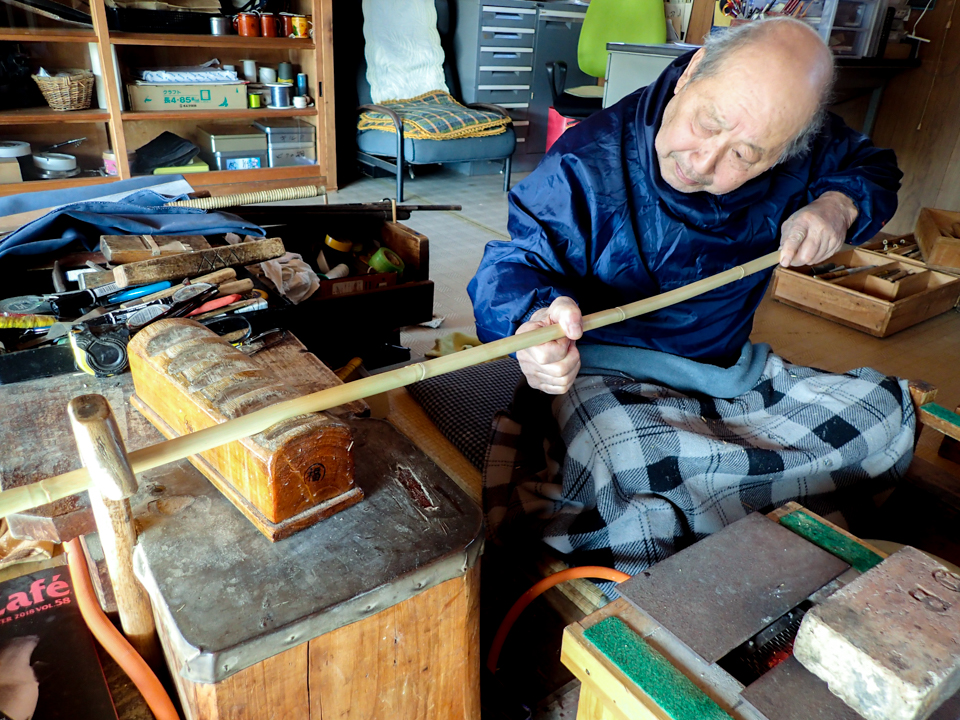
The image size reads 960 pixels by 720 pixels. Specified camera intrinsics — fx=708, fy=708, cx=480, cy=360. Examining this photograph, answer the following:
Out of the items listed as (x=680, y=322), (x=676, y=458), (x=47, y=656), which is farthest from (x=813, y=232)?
(x=47, y=656)

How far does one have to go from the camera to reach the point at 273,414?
0.79 metres

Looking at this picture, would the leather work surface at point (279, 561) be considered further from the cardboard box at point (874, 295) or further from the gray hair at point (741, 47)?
the cardboard box at point (874, 295)

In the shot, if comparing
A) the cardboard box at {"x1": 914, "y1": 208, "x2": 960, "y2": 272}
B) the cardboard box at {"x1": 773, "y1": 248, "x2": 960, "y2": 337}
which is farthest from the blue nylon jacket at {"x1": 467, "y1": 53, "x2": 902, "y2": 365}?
the cardboard box at {"x1": 914, "y1": 208, "x2": 960, "y2": 272}

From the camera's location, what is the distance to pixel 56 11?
3.19 meters

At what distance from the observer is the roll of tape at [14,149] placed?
3312mm

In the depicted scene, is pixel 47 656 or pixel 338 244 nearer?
pixel 47 656

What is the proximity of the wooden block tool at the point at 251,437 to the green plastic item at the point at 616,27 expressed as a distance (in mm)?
3852

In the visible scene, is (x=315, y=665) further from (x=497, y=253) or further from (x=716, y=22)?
(x=716, y=22)

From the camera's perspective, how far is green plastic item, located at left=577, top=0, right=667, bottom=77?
416 cm

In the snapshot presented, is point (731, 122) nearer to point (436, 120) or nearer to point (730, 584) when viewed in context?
point (730, 584)

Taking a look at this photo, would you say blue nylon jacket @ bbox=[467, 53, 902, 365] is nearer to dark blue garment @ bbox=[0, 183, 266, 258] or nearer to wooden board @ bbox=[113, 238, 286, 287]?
wooden board @ bbox=[113, 238, 286, 287]

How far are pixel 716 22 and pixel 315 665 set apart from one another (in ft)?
14.2

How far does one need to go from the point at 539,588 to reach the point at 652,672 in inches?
19.1

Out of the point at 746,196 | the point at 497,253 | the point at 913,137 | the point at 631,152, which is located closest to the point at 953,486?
the point at 746,196
